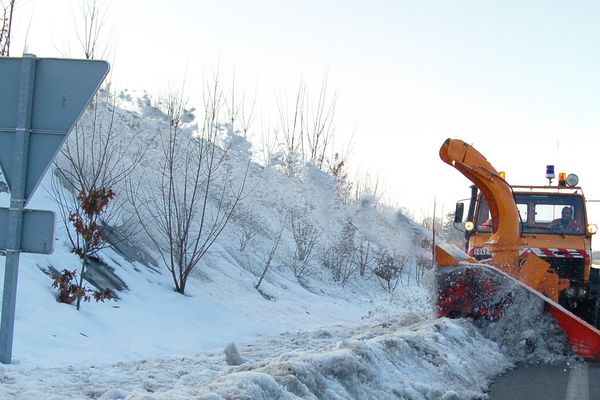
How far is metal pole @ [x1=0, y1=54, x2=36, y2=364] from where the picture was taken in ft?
19.9

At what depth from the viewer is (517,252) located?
37.0ft

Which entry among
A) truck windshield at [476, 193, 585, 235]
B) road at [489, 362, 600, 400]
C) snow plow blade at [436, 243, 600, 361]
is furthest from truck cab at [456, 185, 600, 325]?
road at [489, 362, 600, 400]

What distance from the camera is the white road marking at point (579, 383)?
6922mm

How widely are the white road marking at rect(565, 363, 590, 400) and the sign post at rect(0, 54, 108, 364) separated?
5.00 meters

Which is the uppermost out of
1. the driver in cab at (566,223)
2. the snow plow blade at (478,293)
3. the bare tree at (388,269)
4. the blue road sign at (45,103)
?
the blue road sign at (45,103)

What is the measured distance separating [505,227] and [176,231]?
20.8ft

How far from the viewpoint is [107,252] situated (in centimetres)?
1298

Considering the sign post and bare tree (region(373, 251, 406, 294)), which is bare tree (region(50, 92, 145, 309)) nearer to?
the sign post

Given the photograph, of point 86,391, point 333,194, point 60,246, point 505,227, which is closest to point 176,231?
point 60,246

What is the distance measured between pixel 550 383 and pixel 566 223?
15.8 feet

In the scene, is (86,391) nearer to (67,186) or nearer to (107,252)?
(107,252)

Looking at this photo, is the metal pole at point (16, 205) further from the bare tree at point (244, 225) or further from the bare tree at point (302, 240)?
the bare tree at point (302, 240)

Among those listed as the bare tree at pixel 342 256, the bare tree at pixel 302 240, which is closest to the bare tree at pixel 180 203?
the bare tree at pixel 302 240

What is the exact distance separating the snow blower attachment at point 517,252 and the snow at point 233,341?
32cm
